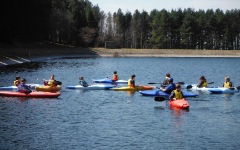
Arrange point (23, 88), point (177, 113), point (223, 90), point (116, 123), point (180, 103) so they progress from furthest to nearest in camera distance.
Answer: point (223, 90), point (23, 88), point (180, 103), point (177, 113), point (116, 123)

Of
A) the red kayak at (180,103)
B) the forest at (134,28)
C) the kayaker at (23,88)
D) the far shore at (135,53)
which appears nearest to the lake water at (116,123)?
the red kayak at (180,103)

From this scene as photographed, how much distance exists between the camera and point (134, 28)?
12962cm

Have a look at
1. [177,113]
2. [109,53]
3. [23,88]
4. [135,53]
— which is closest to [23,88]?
[23,88]

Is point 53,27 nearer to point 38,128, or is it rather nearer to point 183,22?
point 183,22

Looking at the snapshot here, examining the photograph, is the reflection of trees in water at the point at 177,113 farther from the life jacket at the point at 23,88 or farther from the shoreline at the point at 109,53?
the shoreline at the point at 109,53

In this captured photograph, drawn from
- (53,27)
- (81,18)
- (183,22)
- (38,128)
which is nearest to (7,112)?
(38,128)

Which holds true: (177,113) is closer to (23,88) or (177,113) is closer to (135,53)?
(23,88)

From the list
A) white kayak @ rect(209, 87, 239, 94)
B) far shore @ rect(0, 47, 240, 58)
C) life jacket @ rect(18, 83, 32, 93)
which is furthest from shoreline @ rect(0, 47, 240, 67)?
white kayak @ rect(209, 87, 239, 94)

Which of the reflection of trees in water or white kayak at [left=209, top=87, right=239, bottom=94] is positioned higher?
white kayak at [left=209, top=87, right=239, bottom=94]

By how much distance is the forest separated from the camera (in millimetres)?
97188

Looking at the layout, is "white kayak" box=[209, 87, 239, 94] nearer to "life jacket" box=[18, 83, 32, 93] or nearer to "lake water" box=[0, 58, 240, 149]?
"lake water" box=[0, 58, 240, 149]

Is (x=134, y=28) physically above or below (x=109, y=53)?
above

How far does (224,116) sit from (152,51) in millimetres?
86351

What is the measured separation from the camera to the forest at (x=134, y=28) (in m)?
97.2
